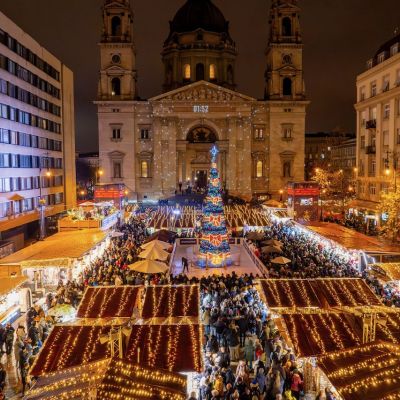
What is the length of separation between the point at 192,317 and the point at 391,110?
3199 cm

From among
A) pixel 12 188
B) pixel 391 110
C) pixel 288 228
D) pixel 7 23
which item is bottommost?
pixel 288 228

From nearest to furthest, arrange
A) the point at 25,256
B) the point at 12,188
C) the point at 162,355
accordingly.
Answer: the point at 162,355
the point at 25,256
the point at 12,188

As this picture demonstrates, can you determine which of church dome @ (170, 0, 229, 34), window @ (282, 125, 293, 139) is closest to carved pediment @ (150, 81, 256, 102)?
window @ (282, 125, 293, 139)

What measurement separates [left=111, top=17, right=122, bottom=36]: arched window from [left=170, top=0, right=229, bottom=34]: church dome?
11.3 metres

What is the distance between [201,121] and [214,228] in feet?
118

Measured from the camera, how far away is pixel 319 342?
10305 mm

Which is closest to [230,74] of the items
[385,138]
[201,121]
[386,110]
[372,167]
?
[201,121]

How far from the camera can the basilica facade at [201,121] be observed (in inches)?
2245

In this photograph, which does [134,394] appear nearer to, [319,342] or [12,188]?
[319,342]

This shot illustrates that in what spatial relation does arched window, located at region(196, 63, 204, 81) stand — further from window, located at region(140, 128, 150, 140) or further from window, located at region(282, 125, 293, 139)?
window, located at region(282, 125, 293, 139)

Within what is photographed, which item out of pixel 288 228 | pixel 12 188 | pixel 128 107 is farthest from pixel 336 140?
pixel 12 188

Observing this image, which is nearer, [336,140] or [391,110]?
[391,110]

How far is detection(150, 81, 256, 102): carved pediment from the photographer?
5694cm

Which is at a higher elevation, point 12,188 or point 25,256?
point 12,188
